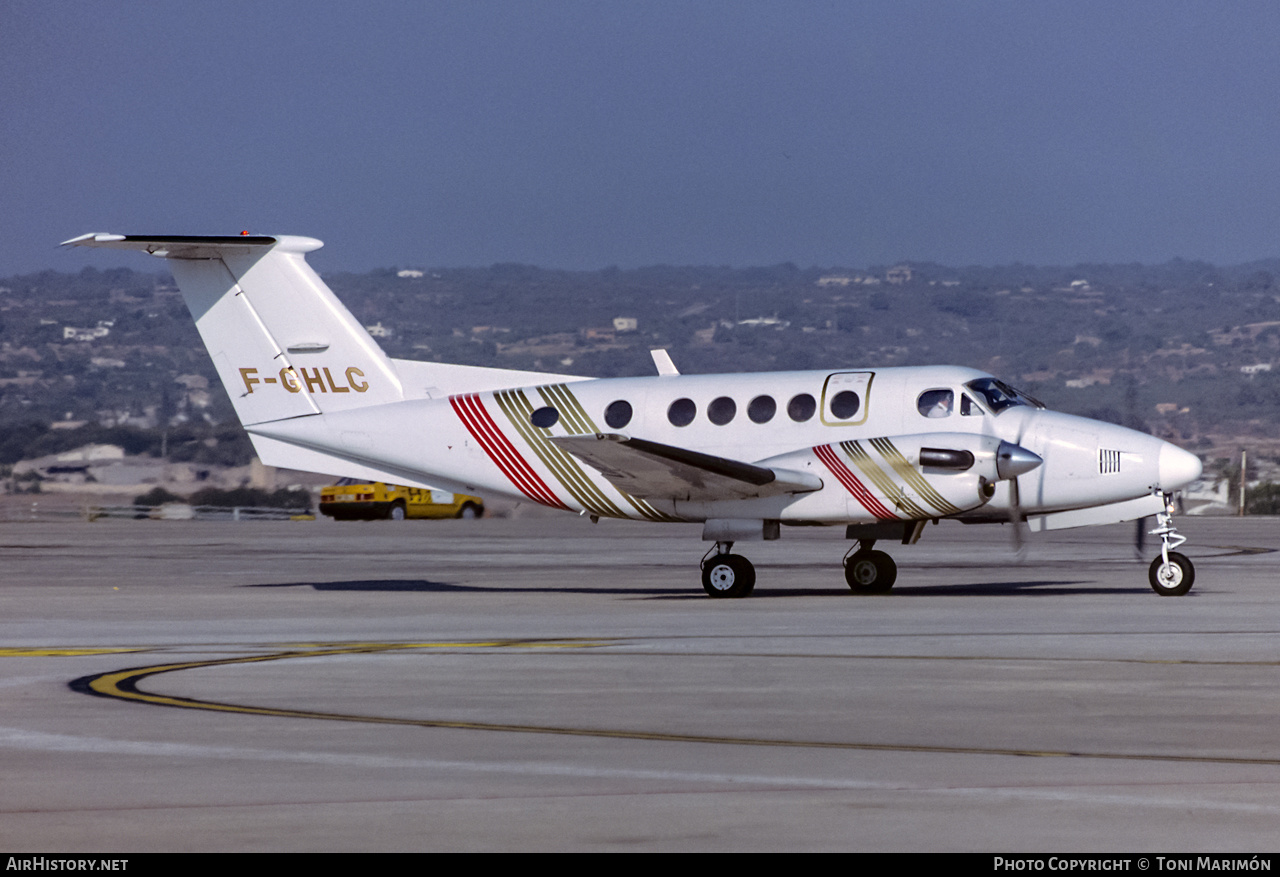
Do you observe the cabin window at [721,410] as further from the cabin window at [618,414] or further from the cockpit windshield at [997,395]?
the cockpit windshield at [997,395]

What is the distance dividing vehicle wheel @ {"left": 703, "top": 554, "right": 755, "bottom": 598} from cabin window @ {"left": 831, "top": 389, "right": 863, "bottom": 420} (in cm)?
236

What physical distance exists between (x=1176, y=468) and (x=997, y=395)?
2.47 m

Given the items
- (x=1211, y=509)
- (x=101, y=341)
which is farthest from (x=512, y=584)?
(x=101, y=341)

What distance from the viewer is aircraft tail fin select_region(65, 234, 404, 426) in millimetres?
24297

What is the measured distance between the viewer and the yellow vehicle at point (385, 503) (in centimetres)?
6197

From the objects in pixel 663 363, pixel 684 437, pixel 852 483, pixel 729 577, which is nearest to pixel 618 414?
pixel 684 437

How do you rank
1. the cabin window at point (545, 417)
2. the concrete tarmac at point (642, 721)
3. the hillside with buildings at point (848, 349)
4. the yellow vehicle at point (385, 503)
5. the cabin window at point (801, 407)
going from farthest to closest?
the hillside with buildings at point (848, 349)
the yellow vehicle at point (385, 503)
the cabin window at point (545, 417)
the cabin window at point (801, 407)
the concrete tarmac at point (642, 721)

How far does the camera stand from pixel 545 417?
2348cm

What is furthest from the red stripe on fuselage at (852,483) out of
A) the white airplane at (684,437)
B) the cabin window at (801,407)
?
the cabin window at (801,407)

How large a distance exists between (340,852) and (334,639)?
32.2 ft

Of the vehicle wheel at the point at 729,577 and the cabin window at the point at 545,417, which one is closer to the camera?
the vehicle wheel at the point at 729,577

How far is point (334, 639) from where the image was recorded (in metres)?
16.2

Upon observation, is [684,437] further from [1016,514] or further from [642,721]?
[642,721]

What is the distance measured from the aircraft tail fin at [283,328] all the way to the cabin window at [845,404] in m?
6.71
